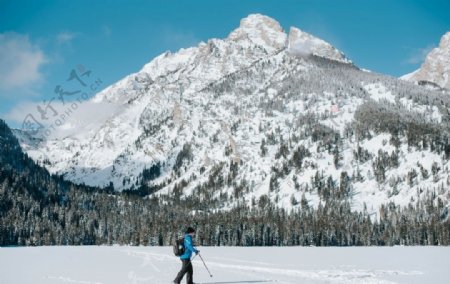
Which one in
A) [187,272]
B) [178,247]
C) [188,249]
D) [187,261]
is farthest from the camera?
[188,249]

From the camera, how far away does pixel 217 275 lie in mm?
36000

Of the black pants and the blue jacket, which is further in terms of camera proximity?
the blue jacket

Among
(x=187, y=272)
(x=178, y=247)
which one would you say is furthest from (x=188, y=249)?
(x=187, y=272)

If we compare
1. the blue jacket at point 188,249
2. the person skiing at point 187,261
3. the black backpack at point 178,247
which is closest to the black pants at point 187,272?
the person skiing at point 187,261

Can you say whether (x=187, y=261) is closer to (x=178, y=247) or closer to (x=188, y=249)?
(x=188, y=249)

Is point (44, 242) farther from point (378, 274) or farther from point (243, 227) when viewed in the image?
point (378, 274)

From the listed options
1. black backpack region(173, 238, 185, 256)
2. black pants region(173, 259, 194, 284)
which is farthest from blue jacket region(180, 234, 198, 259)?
black pants region(173, 259, 194, 284)

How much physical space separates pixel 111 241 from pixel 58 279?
557 feet

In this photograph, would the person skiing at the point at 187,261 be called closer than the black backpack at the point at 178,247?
Yes

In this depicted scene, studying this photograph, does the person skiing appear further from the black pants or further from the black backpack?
the black backpack

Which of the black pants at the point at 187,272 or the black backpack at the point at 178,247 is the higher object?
the black backpack at the point at 178,247

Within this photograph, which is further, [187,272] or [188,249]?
[188,249]

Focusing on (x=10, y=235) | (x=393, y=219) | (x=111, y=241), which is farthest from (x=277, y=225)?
(x=10, y=235)

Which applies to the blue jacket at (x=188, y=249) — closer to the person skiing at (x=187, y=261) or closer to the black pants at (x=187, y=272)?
the person skiing at (x=187, y=261)
